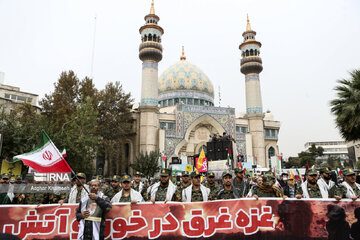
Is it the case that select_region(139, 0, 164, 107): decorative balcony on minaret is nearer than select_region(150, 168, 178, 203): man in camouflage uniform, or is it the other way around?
select_region(150, 168, 178, 203): man in camouflage uniform

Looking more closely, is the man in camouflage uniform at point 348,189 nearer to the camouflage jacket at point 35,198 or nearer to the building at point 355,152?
the camouflage jacket at point 35,198

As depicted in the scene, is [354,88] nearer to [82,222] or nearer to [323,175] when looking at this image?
[323,175]

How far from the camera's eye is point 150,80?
30.8 m

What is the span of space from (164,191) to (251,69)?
105 ft

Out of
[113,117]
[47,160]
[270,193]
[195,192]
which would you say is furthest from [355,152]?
[47,160]

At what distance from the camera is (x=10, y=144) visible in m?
15.5

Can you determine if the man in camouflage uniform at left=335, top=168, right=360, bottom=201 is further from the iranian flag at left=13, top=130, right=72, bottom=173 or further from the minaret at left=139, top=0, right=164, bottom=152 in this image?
the minaret at left=139, top=0, right=164, bottom=152

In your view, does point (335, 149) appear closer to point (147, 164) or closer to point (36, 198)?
point (147, 164)

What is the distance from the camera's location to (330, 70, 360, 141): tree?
10.8m

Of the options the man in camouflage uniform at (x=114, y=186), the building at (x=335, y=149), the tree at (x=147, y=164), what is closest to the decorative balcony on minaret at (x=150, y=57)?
the tree at (x=147, y=164)

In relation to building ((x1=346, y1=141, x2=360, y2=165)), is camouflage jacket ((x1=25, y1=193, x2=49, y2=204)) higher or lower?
lower

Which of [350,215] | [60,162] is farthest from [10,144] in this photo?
[350,215]

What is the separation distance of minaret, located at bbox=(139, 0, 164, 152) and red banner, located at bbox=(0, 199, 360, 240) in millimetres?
23899

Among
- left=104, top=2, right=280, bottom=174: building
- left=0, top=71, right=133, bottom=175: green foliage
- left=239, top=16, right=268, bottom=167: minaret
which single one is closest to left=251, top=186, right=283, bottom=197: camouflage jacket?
left=0, top=71, right=133, bottom=175: green foliage
